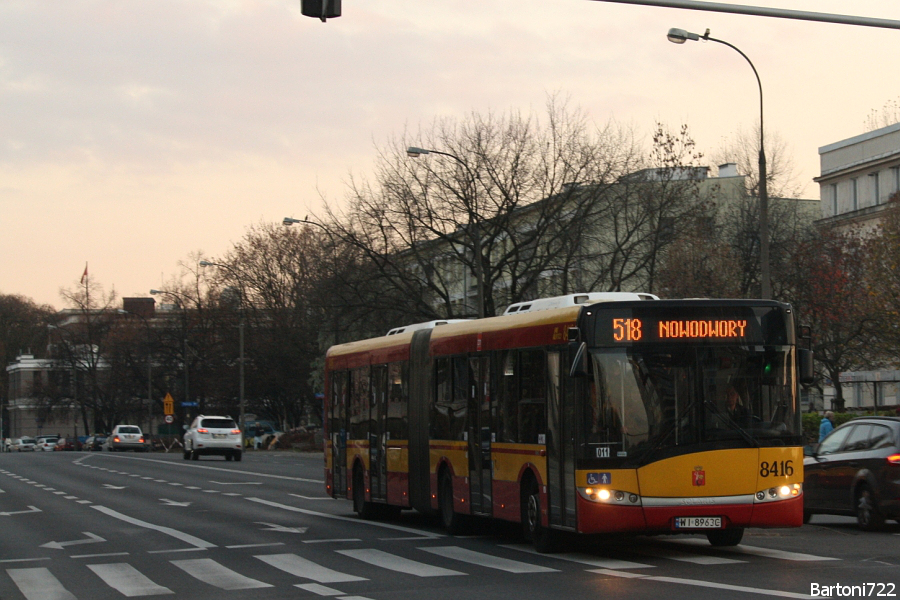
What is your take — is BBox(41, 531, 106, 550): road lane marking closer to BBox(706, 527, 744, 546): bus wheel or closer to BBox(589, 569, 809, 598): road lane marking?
BBox(589, 569, 809, 598): road lane marking

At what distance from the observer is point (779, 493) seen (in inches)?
546

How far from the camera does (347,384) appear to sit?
73.6 ft

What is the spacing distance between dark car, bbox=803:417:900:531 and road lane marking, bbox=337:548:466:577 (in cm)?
609

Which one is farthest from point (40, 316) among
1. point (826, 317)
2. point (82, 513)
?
point (82, 513)

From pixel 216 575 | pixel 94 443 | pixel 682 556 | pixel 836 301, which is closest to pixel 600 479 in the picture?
pixel 682 556

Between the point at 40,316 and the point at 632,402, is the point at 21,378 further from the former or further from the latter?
the point at 632,402

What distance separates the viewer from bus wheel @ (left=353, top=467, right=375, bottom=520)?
21.2 m

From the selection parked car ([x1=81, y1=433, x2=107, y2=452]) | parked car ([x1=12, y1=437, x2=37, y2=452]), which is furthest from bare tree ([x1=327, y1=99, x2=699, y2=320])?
parked car ([x1=12, y1=437, x2=37, y2=452])

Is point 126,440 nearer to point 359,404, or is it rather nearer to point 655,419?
point 359,404

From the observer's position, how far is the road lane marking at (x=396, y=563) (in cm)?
1311

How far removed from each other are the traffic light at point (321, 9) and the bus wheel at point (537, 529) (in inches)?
220

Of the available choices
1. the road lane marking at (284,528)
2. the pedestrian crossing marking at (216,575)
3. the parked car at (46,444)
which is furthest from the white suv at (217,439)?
the parked car at (46,444)

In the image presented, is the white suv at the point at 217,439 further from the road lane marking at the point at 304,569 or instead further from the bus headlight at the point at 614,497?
the bus headlight at the point at 614,497

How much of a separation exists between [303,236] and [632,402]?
236ft
